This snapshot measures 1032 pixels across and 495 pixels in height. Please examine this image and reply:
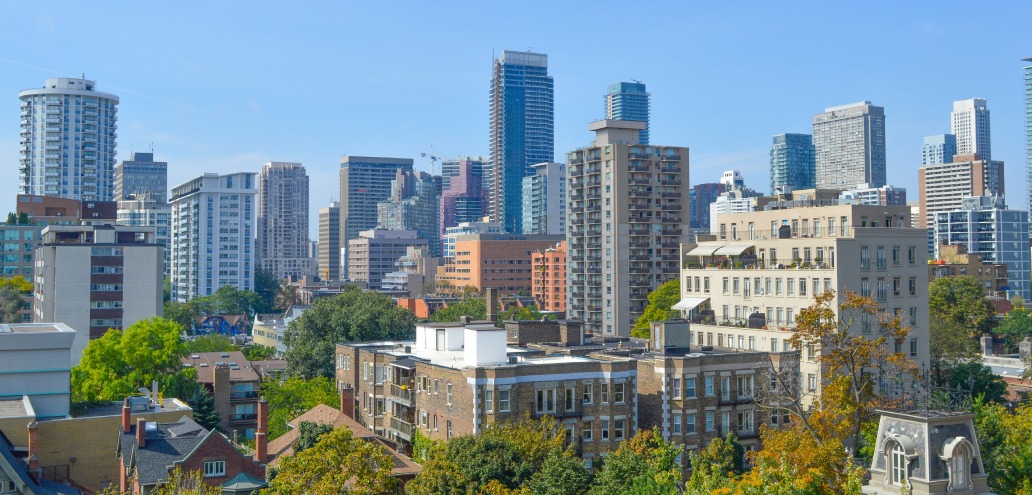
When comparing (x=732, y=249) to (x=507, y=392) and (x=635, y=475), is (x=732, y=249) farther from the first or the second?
(x=635, y=475)

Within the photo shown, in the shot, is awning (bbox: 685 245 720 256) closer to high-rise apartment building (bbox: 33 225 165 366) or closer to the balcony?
the balcony

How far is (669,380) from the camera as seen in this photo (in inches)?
2463

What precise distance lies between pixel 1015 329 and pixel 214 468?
12105cm

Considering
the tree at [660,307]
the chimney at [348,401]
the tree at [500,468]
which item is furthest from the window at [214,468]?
the tree at [660,307]

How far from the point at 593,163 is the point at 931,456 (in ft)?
407

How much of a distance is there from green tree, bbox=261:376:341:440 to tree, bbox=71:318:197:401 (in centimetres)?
774

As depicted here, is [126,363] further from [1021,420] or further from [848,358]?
[1021,420]

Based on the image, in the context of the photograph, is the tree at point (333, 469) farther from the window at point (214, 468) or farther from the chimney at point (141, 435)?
the chimney at point (141, 435)

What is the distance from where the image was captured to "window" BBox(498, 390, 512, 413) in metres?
57.8

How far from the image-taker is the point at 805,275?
84000mm

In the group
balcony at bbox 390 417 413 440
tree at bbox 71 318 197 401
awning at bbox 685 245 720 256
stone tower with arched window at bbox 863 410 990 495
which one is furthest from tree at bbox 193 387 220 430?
stone tower with arched window at bbox 863 410 990 495

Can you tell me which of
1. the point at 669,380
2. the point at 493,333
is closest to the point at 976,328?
the point at 669,380

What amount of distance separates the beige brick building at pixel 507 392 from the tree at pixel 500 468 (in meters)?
7.32

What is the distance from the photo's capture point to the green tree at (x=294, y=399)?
80875mm
